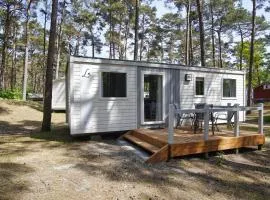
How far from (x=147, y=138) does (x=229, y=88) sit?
18.0 feet

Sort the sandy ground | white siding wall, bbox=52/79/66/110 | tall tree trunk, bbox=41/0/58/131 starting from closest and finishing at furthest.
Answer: the sandy ground
tall tree trunk, bbox=41/0/58/131
white siding wall, bbox=52/79/66/110

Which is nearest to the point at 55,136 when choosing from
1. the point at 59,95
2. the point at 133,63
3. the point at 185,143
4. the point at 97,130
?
the point at 97,130

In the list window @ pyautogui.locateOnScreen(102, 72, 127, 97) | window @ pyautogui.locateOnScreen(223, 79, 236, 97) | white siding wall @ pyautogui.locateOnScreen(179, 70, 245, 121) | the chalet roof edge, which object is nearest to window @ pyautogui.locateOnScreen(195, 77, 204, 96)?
white siding wall @ pyautogui.locateOnScreen(179, 70, 245, 121)

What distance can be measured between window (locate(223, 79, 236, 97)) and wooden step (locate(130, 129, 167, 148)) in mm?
4679

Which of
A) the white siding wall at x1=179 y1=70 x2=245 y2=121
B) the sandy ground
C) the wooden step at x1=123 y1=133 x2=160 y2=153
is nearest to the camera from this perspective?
the sandy ground

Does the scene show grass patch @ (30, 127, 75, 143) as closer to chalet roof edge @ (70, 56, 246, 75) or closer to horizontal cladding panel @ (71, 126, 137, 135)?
horizontal cladding panel @ (71, 126, 137, 135)

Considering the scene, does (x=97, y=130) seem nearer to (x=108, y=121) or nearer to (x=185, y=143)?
(x=108, y=121)

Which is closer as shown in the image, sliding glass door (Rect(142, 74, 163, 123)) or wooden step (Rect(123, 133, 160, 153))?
wooden step (Rect(123, 133, 160, 153))

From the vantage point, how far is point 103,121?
8703mm

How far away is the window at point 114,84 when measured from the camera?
344 inches

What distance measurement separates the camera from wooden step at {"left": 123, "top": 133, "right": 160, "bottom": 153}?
7.04m

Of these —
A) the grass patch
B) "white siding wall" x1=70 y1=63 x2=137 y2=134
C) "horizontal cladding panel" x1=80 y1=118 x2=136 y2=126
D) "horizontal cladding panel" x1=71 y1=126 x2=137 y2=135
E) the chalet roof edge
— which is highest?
the chalet roof edge

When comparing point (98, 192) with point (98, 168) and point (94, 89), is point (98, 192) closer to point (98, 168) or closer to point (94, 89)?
Answer: point (98, 168)

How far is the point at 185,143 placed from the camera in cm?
689
